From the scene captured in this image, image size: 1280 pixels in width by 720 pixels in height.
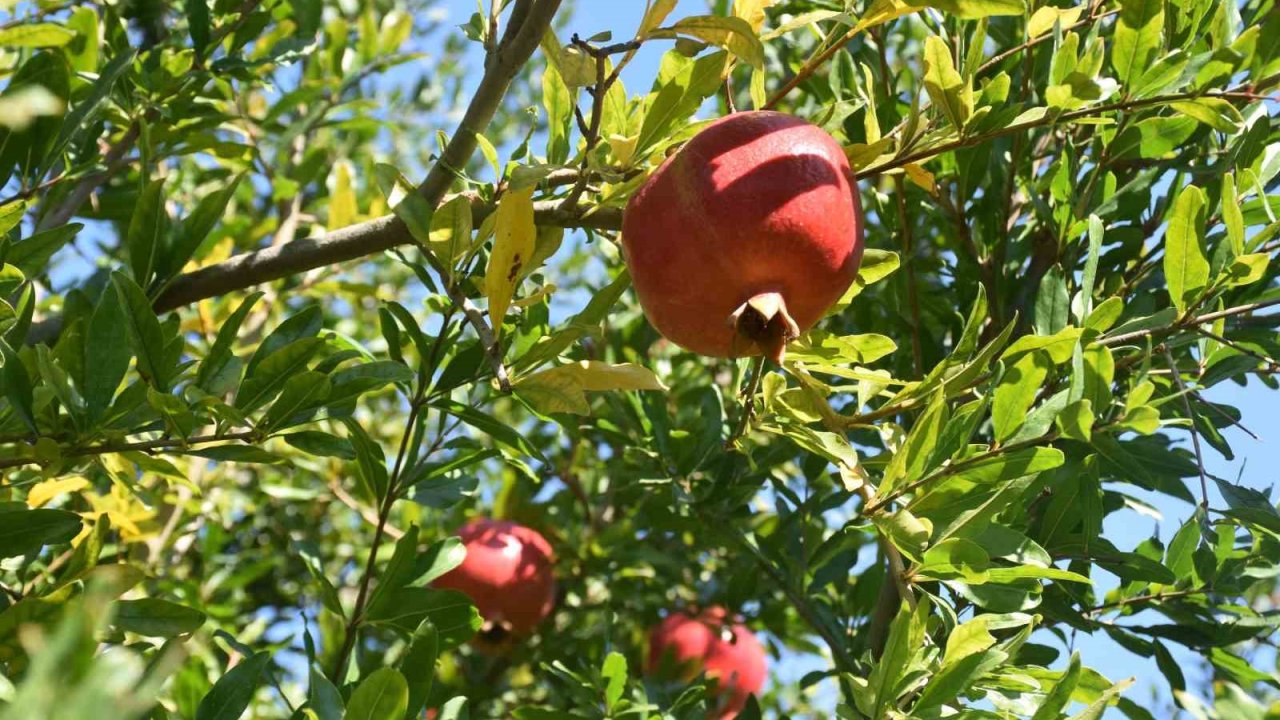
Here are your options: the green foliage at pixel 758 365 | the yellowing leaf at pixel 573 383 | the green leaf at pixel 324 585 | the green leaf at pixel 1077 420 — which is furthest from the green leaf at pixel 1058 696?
the green leaf at pixel 324 585

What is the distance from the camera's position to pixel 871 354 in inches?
49.9

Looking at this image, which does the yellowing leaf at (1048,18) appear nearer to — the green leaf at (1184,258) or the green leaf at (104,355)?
the green leaf at (1184,258)

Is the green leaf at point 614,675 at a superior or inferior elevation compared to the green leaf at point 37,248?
inferior

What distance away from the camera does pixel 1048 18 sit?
1296 mm

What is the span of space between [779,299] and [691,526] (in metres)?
1.02

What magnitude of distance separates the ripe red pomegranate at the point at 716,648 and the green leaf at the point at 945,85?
120 centimetres

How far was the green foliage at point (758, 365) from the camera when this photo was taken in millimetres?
1058

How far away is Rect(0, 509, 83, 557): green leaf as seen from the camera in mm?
1059

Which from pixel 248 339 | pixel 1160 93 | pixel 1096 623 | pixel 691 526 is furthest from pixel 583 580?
pixel 1160 93

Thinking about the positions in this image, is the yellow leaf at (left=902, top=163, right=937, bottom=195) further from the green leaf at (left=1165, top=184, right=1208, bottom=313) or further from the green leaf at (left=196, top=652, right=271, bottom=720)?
the green leaf at (left=196, top=652, right=271, bottom=720)

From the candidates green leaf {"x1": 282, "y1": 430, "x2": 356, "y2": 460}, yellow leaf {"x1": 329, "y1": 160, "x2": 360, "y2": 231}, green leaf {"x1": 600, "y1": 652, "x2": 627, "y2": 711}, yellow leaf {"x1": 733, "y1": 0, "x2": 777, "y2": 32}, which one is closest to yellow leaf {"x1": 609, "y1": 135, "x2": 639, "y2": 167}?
yellow leaf {"x1": 733, "y1": 0, "x2": 777, "y2": 32}

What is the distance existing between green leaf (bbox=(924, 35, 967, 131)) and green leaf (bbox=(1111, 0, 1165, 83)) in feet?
0.68

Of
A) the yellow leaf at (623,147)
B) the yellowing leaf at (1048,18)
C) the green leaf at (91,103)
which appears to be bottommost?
the yellow leaf at (623,147)

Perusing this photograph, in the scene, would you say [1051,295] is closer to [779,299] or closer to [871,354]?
[871,354]
